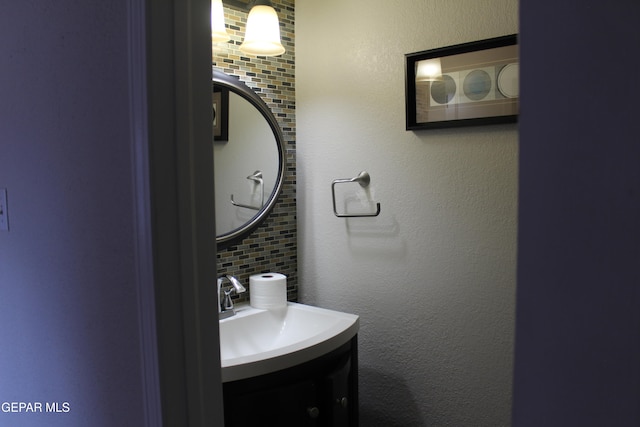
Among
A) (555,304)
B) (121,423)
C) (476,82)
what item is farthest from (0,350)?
(476,82)

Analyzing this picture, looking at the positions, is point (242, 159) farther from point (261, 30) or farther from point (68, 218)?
point (68, 218)

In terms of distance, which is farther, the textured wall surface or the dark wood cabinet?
the textured wall surface

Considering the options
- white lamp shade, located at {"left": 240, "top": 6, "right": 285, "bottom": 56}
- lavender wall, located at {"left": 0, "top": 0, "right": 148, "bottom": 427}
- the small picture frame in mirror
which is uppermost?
white lamp shade, located at {"left": 240, "top": 6, "right": 285, "bottom": 56}

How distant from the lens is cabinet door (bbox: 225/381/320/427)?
4.58ft

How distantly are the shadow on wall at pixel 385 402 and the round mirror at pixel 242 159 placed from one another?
2.46 feet

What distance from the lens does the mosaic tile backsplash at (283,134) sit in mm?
1936

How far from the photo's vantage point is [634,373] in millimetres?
371

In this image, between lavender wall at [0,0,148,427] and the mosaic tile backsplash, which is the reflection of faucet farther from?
lavender wall at [0,0,148,427]

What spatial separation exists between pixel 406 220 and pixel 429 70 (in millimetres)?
533

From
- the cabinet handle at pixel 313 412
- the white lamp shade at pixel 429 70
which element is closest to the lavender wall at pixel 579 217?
the cabinet handle at pixel 313 412

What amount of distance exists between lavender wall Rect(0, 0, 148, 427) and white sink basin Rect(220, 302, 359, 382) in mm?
394

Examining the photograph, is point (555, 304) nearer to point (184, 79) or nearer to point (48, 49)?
point (184, 79)

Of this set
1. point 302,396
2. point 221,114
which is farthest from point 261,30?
point 302,396

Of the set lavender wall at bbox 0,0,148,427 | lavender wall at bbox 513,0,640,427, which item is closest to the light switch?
lavender wall at bbox 0,0,148,427
